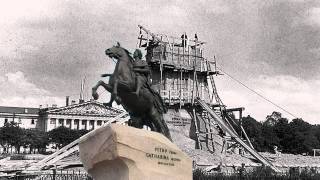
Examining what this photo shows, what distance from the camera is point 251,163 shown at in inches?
1743

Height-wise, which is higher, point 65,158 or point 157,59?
point 157,59

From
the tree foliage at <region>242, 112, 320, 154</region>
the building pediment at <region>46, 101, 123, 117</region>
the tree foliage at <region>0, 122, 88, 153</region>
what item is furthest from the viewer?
the building pediment at <region>46, 101, 123, 117</region>

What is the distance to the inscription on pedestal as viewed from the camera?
43.3 feet

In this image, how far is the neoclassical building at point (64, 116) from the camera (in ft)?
390

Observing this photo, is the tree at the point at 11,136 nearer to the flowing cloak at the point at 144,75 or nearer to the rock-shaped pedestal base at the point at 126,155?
the flowing cloak at the point at 144,75

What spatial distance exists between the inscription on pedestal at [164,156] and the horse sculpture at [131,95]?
1.64 metres

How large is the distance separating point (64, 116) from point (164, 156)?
108155 millimetres

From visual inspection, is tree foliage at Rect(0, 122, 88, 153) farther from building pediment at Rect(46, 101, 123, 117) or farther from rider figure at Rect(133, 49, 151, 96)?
rider figure at Rect(133, 49, 151, 96)

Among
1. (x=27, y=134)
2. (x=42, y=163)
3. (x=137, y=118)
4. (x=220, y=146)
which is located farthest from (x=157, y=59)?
(x=27, y=134)

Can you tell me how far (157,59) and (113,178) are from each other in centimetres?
3971

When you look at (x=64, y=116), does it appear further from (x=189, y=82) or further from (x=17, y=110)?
(x=189, y=82)

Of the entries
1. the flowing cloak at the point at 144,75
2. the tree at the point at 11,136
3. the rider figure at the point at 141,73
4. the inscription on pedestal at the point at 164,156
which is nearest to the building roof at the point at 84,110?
the tree at the point at 11,136

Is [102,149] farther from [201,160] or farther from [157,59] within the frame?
[157,59]

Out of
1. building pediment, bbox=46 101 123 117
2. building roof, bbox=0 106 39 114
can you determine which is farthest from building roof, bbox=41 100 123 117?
building roof, bbox=0 106 39 114
